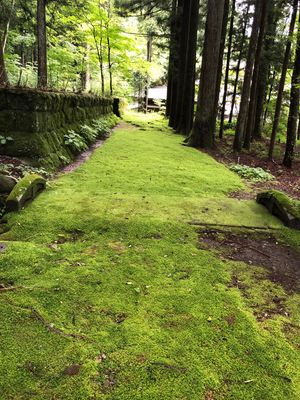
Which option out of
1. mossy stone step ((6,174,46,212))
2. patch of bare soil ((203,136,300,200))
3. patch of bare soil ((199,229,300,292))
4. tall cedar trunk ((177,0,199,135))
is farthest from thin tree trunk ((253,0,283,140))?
mossy stone step ((6,174,46,212))

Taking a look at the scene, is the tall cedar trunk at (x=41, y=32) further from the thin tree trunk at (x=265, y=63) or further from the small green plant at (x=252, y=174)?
the thin tree trunk at (x=265, y=63)

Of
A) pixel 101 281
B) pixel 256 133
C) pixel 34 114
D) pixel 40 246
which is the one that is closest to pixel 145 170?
pixel 34 114

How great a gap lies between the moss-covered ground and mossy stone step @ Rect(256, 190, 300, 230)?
202 millimetres

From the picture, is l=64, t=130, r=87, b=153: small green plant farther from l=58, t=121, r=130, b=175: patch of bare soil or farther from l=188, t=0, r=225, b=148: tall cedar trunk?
l=188, t=0, r=225, b=148: tall cedar trunk

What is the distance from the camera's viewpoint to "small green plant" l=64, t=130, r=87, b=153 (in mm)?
8203

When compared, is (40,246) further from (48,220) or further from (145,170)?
(145,170)

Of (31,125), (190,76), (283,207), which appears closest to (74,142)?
(31,125)

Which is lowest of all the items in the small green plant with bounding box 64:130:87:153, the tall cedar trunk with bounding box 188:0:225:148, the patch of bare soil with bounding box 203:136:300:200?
the patch of bare soil with bounding box 203:136:300:200

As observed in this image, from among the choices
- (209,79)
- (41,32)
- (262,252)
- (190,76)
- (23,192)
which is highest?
(41,32)

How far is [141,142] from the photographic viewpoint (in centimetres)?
1209

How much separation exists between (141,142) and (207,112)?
2641 mm

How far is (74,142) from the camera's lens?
836 cm

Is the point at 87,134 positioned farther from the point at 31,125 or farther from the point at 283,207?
the point at 283,207

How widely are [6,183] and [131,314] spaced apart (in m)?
3.17
